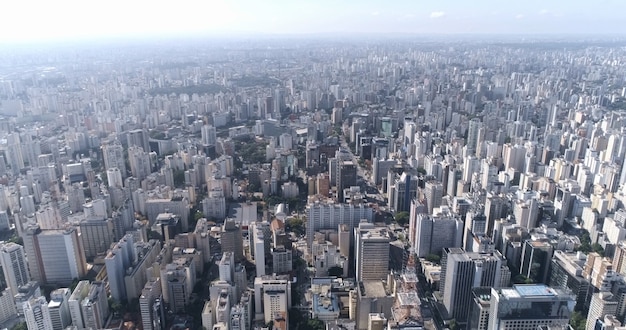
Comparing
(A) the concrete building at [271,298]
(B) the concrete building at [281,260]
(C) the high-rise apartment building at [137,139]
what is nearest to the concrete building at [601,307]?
(A) the concrete building at [271,298]

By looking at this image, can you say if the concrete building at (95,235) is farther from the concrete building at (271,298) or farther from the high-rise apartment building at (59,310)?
the concrete building at (271,298)

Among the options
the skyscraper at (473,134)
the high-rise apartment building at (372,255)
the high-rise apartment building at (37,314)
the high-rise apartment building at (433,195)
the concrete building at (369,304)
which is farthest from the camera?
the skyscraper at (473,134)

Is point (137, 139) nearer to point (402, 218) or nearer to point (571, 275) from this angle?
point (402, 218)

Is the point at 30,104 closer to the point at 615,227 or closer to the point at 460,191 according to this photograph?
the point at 460,191

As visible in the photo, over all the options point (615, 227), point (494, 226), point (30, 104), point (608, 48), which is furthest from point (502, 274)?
point (608, 48)

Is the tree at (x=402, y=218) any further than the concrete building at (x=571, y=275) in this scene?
Yes
